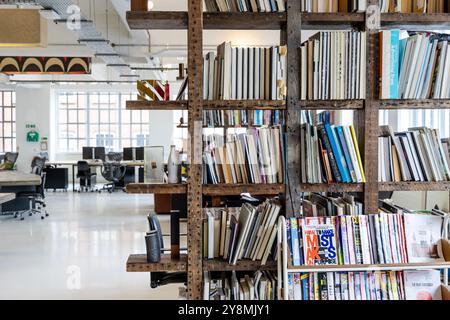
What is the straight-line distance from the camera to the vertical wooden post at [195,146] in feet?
7.72

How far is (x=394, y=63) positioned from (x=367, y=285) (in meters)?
1.12

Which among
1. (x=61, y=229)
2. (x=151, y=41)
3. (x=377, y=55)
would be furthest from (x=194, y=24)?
(x=151, y=41)

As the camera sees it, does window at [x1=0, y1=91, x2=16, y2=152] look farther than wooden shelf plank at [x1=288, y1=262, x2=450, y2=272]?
Yes

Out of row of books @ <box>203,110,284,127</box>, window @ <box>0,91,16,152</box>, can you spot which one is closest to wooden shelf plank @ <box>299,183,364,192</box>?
row of books @ <box>203,110,284,127</box>

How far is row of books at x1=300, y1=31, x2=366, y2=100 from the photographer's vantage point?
2.36 metres

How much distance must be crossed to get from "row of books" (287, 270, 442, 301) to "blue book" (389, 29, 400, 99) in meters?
0.91

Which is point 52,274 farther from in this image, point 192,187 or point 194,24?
point 194,24

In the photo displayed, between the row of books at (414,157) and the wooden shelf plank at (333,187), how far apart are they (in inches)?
5.4

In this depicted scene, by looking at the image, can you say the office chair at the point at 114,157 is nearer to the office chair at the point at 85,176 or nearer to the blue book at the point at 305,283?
the office chair at the point at 85,176

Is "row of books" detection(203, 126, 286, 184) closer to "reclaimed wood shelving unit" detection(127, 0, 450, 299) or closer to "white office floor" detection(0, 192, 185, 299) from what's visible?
"reclaimed wood shelving unit" detection(127, 0, 450, 299)

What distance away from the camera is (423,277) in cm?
235

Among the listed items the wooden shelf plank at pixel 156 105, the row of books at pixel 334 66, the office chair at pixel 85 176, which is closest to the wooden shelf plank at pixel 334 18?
the row of books at pixel 334 66

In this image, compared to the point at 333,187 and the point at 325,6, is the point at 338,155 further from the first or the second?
the point at 325,6

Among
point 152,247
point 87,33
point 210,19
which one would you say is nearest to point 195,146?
point 152,247
